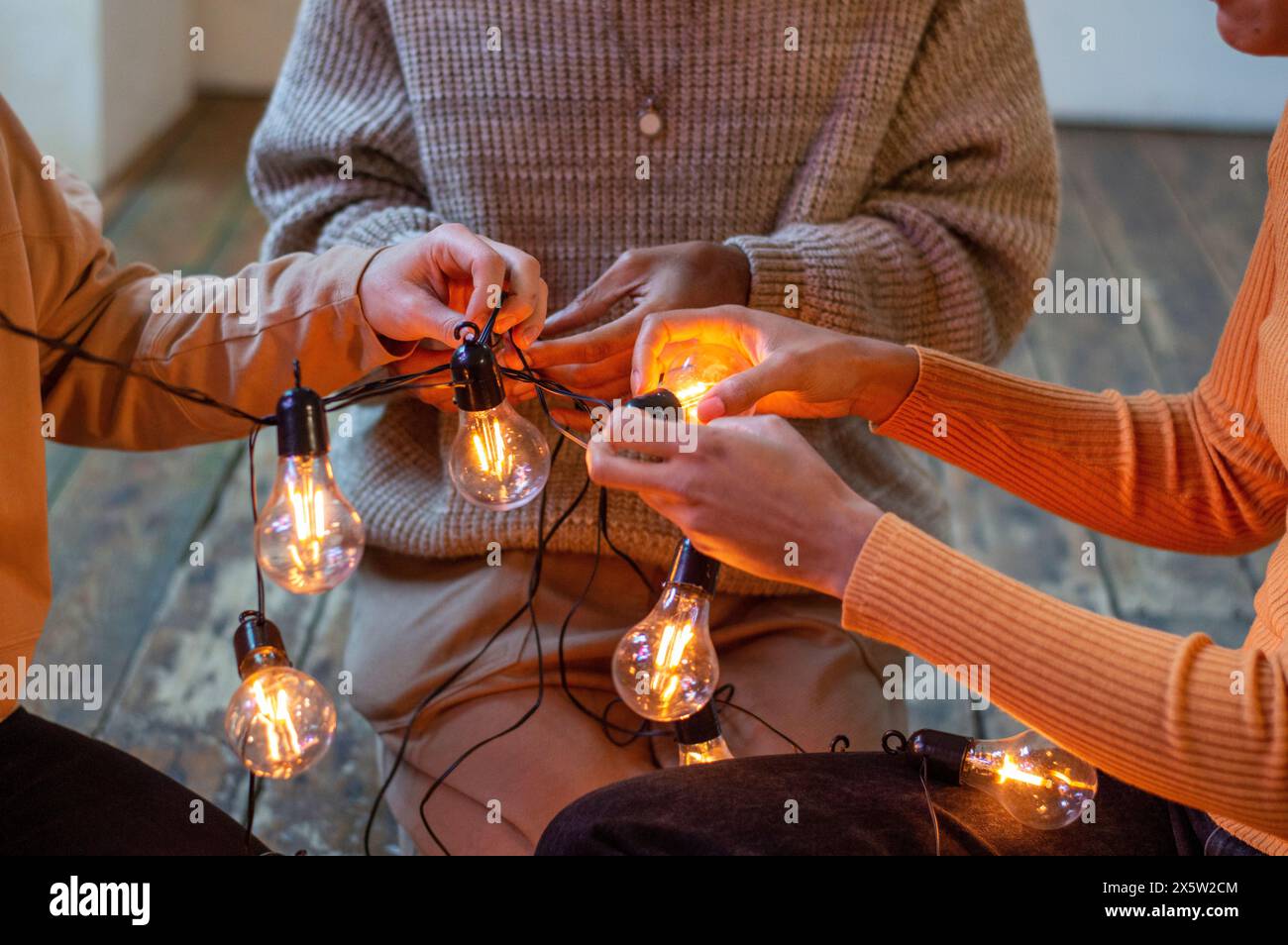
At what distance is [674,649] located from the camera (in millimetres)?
918

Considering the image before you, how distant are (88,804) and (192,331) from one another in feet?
1.23

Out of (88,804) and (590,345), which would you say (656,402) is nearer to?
(590,345)

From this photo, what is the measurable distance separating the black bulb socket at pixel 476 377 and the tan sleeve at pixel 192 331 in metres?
0.21

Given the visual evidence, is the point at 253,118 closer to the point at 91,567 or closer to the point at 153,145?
the point at 153,145

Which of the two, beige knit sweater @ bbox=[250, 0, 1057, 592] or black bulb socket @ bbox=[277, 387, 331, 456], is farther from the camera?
beige knit sweater @ bbox=[250, 0, 1057, 592]

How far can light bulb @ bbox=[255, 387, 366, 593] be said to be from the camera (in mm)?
789

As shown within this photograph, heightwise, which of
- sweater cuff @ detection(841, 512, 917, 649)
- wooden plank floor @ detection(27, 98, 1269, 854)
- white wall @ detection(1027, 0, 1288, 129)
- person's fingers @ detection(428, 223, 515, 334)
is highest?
white wall @ detection(1027, 0, 1288, 129)

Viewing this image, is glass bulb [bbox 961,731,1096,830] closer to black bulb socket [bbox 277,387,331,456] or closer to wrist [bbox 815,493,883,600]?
wrist [bbox 815,493,883,600]

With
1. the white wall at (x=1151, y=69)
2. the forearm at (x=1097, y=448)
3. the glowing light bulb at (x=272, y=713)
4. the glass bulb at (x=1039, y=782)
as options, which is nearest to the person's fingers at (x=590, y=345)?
the forearm at (x=1097, y=448)

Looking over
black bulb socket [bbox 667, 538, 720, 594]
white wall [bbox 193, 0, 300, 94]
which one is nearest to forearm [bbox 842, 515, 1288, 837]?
black bulb socket [bbox 667, 538, 720, 594]

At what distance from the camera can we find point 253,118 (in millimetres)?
2803

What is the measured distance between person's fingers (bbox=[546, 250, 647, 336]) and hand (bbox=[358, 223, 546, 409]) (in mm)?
86
